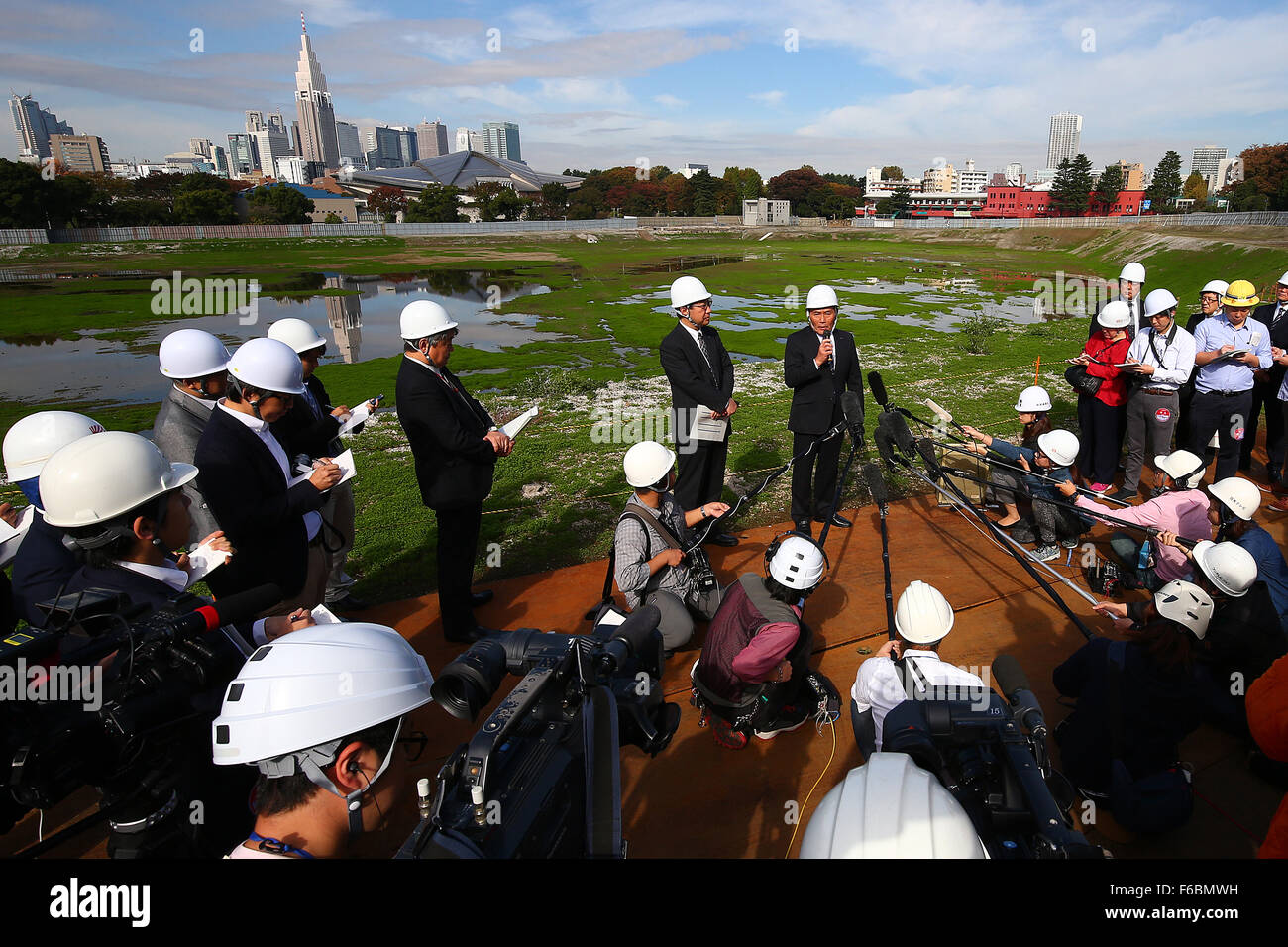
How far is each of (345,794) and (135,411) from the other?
12.9 meters

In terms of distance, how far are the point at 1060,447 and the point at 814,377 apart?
224cm

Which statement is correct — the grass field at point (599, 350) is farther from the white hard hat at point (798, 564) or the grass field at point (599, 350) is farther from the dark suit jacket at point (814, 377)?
the white hard hat at point (798, 564)

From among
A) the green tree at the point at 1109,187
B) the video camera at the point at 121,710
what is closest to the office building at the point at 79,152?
the green tree at the point at 1109,187

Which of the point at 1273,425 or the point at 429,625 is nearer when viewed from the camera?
the point at 429,625

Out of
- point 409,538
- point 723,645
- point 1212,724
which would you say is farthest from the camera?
point 409,538

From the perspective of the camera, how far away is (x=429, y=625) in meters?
5.44

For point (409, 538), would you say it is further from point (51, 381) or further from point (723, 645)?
point (51, 381)

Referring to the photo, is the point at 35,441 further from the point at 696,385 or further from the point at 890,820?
the point at 696,385


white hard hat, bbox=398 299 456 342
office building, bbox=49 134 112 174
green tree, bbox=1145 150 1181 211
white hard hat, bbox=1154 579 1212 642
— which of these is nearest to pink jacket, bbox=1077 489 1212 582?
white hard hat, bbox=1154 579 1212 642

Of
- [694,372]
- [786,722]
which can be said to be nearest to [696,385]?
[694,372]

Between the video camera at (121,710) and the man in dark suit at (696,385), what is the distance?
4.35 meters

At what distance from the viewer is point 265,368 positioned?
391cm
